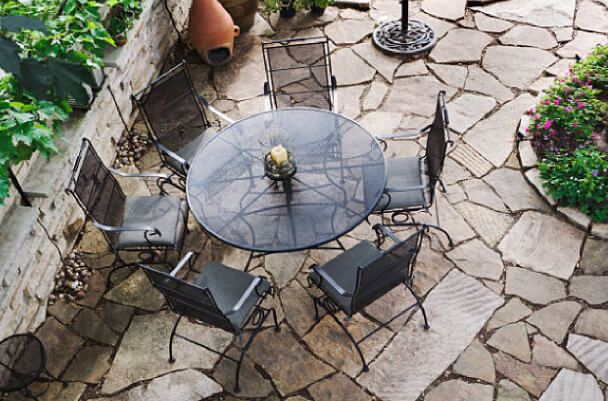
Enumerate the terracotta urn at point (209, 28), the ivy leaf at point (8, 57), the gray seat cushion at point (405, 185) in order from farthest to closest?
the terracotta urn at point (209, 28), the gray seat cushion at point (405, 185), the ivy leaf at point (8, 57)

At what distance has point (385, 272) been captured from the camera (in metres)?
3.16

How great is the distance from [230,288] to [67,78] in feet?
6.09

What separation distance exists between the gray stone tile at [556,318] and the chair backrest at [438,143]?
1075mm

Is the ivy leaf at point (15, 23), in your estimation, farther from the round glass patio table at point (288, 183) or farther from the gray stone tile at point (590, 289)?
the gray stone tile at point (590, 289)

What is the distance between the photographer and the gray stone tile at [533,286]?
3.78m

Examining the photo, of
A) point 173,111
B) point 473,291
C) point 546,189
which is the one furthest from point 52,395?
point 546,189

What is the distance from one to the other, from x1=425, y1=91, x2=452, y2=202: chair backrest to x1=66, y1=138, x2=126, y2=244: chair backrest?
2.22 metres

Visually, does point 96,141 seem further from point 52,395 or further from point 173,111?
point 52,395

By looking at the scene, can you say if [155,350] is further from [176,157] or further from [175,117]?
[175,117]

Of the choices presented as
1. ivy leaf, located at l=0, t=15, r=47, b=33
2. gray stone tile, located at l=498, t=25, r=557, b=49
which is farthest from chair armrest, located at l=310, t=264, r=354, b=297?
gray stone tile, located at l=498, t=25, r=557, b=49

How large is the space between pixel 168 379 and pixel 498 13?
496 centimetres

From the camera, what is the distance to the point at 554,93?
15.6 ft

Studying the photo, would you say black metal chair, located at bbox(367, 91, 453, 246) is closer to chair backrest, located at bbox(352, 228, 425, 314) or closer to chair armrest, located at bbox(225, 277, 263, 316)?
chair backrest, located at bbox(352, 228, 425, 314)

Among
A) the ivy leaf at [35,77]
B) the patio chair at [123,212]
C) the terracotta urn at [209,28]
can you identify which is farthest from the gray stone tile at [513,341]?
the terracotta urn at [209,28]
